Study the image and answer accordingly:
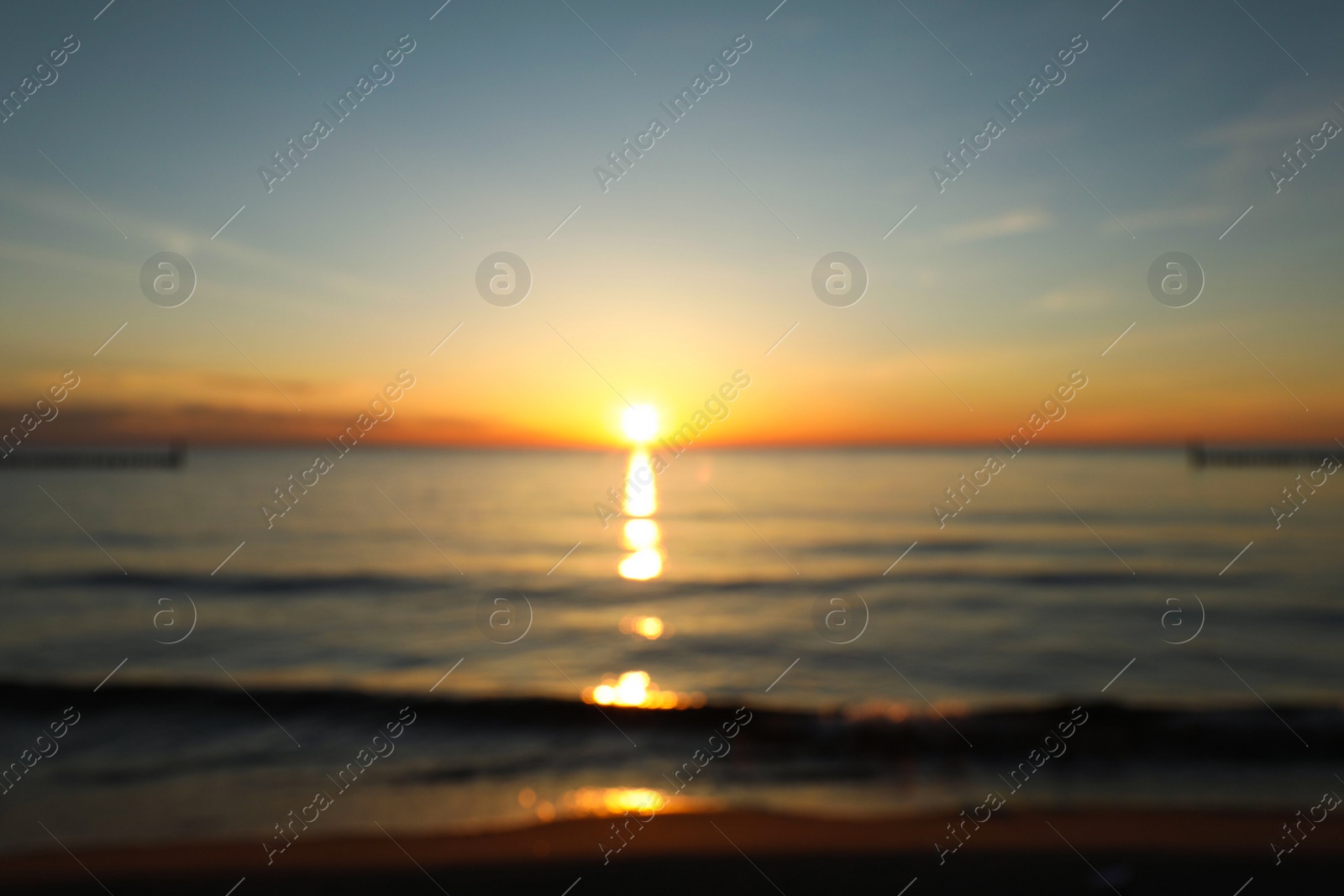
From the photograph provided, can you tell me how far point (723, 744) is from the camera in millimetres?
10586

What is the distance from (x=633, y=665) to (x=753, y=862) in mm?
8746

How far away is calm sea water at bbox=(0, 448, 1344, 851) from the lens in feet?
29.3

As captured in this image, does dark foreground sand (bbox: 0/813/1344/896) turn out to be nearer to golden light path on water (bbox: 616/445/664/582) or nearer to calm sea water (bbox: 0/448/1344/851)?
calm sea water (bbox: 0/448/1344/851)

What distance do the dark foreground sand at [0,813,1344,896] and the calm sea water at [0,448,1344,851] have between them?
0.76m

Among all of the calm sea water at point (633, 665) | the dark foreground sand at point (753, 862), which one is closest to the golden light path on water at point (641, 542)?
the calm sea water at point (633, 665)

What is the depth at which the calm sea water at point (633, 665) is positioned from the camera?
8945 millimetres

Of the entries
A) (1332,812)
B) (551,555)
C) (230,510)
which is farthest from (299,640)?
(230,510)

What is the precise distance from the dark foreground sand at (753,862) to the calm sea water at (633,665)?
0.76 m

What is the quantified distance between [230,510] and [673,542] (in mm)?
29842

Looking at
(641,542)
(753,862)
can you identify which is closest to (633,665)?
(753,862)

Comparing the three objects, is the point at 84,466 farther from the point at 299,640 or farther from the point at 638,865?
the point at 638,865

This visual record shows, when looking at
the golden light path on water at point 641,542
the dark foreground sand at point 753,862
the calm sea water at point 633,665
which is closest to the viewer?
the dark foreground sand at point 753,862

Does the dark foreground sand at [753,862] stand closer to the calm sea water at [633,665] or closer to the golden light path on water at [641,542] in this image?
the calm sea water at [633,665]

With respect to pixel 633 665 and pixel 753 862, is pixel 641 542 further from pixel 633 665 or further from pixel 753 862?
pixel 753 862
